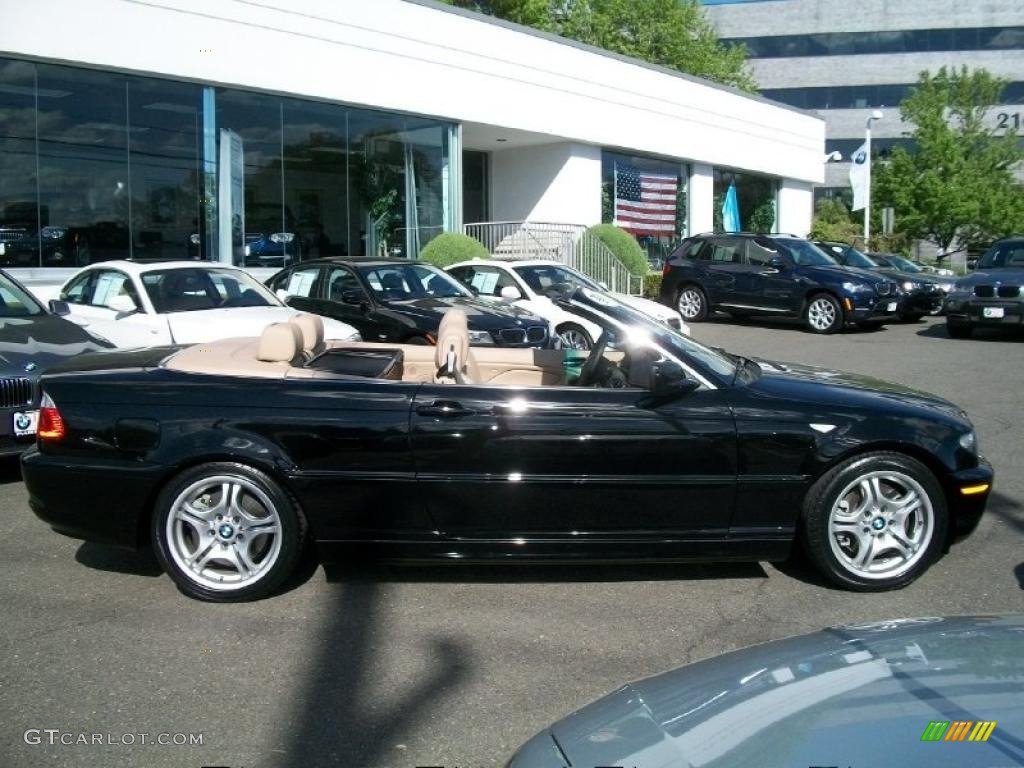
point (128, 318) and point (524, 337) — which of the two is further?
point (524, 337)

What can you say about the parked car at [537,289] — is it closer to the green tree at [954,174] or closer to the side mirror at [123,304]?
the side mirror at [123,304]

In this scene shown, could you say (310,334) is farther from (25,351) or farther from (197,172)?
(197,172)

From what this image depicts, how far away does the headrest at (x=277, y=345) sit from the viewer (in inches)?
197

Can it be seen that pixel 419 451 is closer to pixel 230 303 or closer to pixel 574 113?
pixel 230 303

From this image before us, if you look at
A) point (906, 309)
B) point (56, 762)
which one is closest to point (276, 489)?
point (56, 762)

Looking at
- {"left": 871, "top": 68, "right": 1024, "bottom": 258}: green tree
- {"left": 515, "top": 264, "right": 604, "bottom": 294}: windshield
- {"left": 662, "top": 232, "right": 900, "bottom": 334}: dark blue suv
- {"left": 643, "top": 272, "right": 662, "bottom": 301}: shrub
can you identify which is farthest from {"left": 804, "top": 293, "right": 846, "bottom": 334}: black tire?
{"left": 871, "top": 68, "right": 1024, "bottom": 258}: green tree

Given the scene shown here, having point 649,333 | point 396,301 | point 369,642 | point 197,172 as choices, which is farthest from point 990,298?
point 369,642

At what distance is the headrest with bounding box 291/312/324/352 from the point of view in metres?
5.46

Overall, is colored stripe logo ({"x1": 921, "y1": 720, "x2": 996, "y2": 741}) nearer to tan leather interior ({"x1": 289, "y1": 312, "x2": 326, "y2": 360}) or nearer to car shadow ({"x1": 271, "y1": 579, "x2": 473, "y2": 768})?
car shadow ({"x1": 271, "y1": 579, "x2": 473, "y2": 768})

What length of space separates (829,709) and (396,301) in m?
9.36

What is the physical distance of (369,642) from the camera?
4.18m

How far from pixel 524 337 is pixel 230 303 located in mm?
3044

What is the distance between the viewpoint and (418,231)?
69.3 ft

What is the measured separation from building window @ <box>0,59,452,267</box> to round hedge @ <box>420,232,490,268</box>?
6.34 ft
